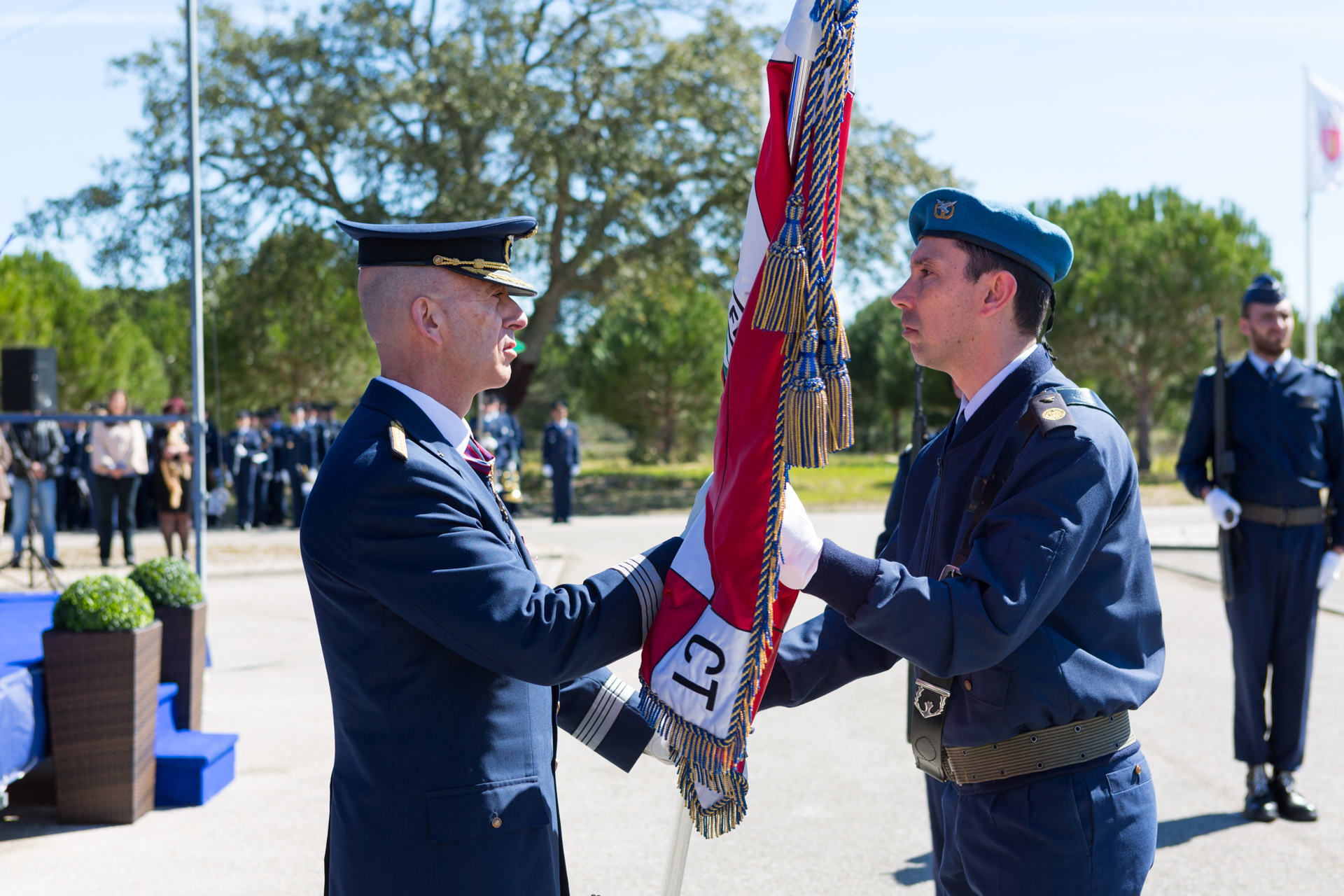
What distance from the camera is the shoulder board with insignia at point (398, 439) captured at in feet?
6.67

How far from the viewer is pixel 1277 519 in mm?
5195

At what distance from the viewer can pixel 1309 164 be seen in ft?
52.8

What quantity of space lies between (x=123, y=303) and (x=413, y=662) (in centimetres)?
2460

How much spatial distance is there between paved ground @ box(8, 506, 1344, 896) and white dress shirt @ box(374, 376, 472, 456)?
2.55 meters

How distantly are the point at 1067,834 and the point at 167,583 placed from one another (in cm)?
485

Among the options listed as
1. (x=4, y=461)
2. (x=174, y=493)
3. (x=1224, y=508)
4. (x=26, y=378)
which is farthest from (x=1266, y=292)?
(x=4, y=461)

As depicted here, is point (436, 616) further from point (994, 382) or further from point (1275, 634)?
point (1275, 634)

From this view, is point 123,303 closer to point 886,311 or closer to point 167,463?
point 167,463

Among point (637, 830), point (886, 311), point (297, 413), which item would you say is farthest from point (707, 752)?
point (886, 311)

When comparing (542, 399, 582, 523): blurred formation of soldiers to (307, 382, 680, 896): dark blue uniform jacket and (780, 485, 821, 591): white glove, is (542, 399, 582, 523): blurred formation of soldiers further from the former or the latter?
(780, 485, 821, 591): white glove

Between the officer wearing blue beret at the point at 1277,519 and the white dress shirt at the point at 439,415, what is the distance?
4.16 m

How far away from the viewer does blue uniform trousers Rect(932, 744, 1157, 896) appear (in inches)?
86.5

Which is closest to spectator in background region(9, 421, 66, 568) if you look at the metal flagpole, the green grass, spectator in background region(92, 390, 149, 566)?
spectator in background region(92, 390, 149, 566)

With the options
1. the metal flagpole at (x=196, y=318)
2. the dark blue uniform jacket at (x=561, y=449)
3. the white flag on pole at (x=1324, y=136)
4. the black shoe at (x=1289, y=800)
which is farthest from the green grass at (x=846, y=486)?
the black shoe at (x=1289, y=800)
